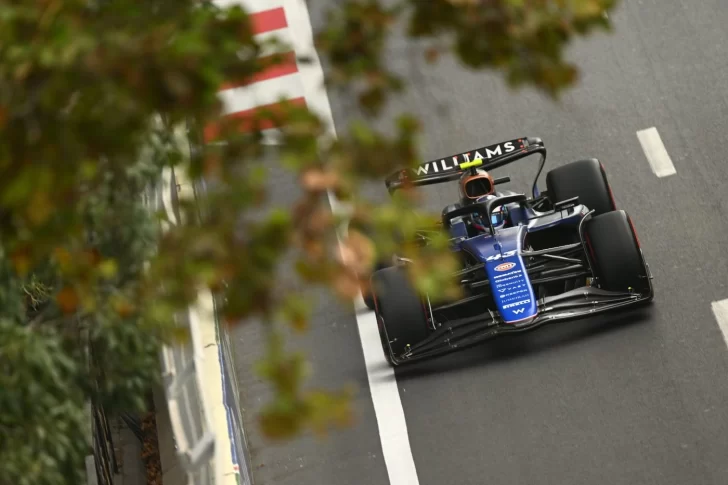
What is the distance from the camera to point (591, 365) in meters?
7.49

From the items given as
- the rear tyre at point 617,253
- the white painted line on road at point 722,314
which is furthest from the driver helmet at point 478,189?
the white painted line on road at point 722,314

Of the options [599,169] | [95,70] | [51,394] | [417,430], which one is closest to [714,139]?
[599,169]

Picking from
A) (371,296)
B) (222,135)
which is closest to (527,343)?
(371,296)

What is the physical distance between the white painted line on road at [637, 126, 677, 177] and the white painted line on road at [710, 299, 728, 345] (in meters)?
1.30

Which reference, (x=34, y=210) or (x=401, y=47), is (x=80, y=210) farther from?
(x=401, y=47)

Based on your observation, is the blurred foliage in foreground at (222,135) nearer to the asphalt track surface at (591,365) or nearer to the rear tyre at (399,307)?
the asphalt track surface at (591,365)

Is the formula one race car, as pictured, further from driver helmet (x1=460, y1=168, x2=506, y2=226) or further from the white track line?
the white track line

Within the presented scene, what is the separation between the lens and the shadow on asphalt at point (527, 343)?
301 inches

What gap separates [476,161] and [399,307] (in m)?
1.24

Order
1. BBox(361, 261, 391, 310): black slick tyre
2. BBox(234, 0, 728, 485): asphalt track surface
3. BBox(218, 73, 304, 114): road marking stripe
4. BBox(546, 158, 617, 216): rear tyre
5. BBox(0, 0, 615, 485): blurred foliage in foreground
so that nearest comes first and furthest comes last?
BBox(0, 0, 615, 485): blurred foliage in foreground, BBox(234, 0, 728, 485): asphalt track surface, BBox(361, 261, 391, 310): black slick tyre, BBox(546, 158, 617, 216): rear tyre, BBox(218, 73, 304, 114): road marking stripe

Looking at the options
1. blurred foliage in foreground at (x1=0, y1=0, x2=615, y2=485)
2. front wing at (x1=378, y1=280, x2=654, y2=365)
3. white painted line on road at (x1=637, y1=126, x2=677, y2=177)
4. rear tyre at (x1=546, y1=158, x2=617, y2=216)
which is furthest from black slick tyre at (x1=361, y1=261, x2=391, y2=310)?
blurred foliage in foreground at (x1=0, y1=0, x2=615, y2=485)

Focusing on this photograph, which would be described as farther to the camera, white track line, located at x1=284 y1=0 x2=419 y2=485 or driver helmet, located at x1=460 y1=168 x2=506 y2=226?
driver helmet, located at x1=460 y1=168 x2=506 y2=226

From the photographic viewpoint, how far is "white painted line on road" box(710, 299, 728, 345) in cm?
755

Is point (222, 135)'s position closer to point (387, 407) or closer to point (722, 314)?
point (387, 407)
